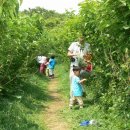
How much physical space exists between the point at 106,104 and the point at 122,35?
2544mm

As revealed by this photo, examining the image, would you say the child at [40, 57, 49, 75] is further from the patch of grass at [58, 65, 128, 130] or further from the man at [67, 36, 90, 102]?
the man at [67, 36, 90, 102]

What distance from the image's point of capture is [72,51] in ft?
38.9

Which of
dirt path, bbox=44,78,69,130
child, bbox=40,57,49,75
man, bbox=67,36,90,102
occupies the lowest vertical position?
dirt path, bbox=44,78,69,130

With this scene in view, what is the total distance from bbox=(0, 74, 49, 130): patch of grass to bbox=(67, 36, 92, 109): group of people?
0.95 metres

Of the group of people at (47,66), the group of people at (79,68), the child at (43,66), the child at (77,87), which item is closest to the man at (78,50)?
the group of people at (79,68)

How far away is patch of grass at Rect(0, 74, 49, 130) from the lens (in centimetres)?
865

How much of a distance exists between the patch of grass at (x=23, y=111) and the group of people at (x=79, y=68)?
0.95 m

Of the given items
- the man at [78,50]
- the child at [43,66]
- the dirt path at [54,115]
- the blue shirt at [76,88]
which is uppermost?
the man at [78,50]

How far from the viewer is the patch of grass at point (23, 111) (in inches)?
340

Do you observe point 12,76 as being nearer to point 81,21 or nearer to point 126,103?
point 81,21

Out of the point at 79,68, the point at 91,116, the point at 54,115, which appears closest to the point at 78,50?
the point at 79,68

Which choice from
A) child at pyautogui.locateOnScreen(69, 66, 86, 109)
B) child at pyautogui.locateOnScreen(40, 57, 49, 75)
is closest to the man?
child at pyautogui.locateOnScreen(69, 66, 86, 109)

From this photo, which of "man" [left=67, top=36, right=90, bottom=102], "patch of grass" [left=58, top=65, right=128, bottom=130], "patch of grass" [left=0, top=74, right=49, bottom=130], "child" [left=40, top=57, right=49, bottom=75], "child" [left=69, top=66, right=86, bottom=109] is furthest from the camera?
"child" [left=40, top=57, right=49, bottom=75]

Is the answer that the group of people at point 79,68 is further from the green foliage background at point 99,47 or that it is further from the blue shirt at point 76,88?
the green foliage background at point 99,47
